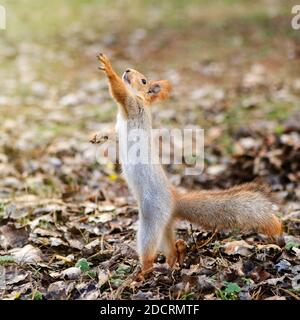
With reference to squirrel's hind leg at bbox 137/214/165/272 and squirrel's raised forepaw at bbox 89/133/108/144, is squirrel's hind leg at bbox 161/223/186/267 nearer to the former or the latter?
squirrel's hind leg at bbox 137/214/165/272

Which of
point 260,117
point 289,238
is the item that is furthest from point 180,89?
point 289,238

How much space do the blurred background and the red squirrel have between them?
571 millimetres

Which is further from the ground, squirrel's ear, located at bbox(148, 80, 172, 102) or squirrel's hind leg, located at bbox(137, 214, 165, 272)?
squirrel's ear, located at bbox(148, 80, 172, 102)

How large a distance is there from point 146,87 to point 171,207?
33.1 inches

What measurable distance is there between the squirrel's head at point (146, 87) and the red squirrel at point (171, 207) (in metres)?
0.20

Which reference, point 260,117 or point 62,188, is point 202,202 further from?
point 260,117

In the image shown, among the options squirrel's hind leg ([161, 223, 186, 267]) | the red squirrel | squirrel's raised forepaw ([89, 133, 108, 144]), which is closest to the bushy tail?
the red squirrel

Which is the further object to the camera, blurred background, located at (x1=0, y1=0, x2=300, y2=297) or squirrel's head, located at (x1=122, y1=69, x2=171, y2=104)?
blurred background, located at (x1=0, y1=0, x2=300, y2=297)

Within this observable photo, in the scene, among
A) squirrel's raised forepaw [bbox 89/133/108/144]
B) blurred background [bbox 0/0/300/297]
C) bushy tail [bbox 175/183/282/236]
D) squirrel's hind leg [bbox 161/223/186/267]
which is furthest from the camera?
blurred background [bbox 0/0/300/297]

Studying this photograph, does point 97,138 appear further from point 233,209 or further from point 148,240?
point 233,209

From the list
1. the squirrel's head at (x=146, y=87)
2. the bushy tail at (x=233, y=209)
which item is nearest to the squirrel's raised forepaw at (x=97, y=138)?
the squirrel's head at (x=146, y=87)

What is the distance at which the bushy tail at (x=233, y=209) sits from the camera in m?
3.51

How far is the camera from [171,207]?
Answer: 3.65 metres

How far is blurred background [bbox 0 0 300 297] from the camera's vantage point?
486cm
